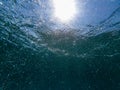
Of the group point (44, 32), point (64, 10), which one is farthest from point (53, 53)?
point (64, 10)

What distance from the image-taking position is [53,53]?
38.4 ft

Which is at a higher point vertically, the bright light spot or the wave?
the bright light spot

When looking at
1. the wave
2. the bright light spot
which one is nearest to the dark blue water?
the wave

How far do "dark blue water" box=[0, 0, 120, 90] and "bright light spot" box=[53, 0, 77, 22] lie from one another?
0.70m

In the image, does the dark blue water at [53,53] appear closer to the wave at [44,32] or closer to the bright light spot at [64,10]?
the wave at [44,32]

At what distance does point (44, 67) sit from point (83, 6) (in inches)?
207

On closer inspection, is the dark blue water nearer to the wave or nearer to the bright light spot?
the wave

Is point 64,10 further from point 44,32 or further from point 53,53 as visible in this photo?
A: point 53,53

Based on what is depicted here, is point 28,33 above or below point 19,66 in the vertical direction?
above

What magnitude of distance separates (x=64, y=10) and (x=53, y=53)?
311 cm

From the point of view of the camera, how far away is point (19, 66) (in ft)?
42.2

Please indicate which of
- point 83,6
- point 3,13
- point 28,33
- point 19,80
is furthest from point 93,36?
point 19,80

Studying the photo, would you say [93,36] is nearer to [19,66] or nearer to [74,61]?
[74,61]

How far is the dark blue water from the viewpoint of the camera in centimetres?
994
